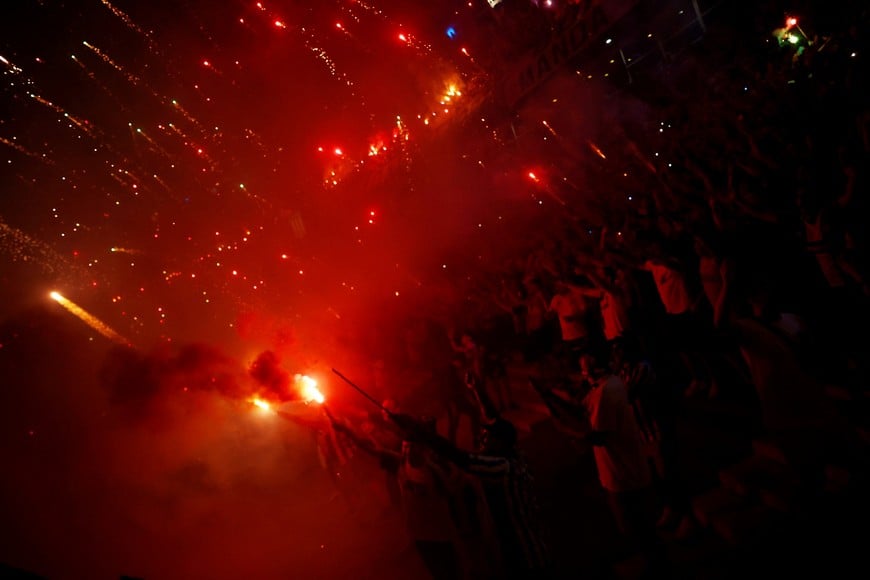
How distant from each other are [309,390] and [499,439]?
15.5 feet

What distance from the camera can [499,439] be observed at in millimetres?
3693

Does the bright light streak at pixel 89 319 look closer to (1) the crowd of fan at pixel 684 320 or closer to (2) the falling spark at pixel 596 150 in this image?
(1) the crowd of fan at pixel 684 320

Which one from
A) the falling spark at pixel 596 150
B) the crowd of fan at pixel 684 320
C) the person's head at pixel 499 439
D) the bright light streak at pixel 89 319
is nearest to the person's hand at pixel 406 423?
the crowd of fan at pixel 684 320

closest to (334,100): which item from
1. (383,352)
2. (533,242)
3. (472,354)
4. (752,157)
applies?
(383,352)

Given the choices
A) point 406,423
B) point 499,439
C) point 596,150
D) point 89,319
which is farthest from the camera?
point 89,319

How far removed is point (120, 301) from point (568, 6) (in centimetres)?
2352

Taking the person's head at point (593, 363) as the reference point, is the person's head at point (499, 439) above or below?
below

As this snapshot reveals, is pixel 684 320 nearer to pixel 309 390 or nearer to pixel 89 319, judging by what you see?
pixel 309 390

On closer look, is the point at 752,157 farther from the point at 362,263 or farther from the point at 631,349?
the point at 362,263

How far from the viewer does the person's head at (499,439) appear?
3662 mm

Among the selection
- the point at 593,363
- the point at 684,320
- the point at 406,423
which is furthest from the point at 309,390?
the point at 684,320

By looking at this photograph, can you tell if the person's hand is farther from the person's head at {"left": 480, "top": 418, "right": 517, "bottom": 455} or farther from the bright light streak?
the bright light streak

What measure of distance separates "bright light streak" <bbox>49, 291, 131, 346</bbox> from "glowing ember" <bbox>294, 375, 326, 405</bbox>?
13529 millimetres

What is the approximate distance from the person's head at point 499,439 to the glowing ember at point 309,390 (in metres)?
3.22
